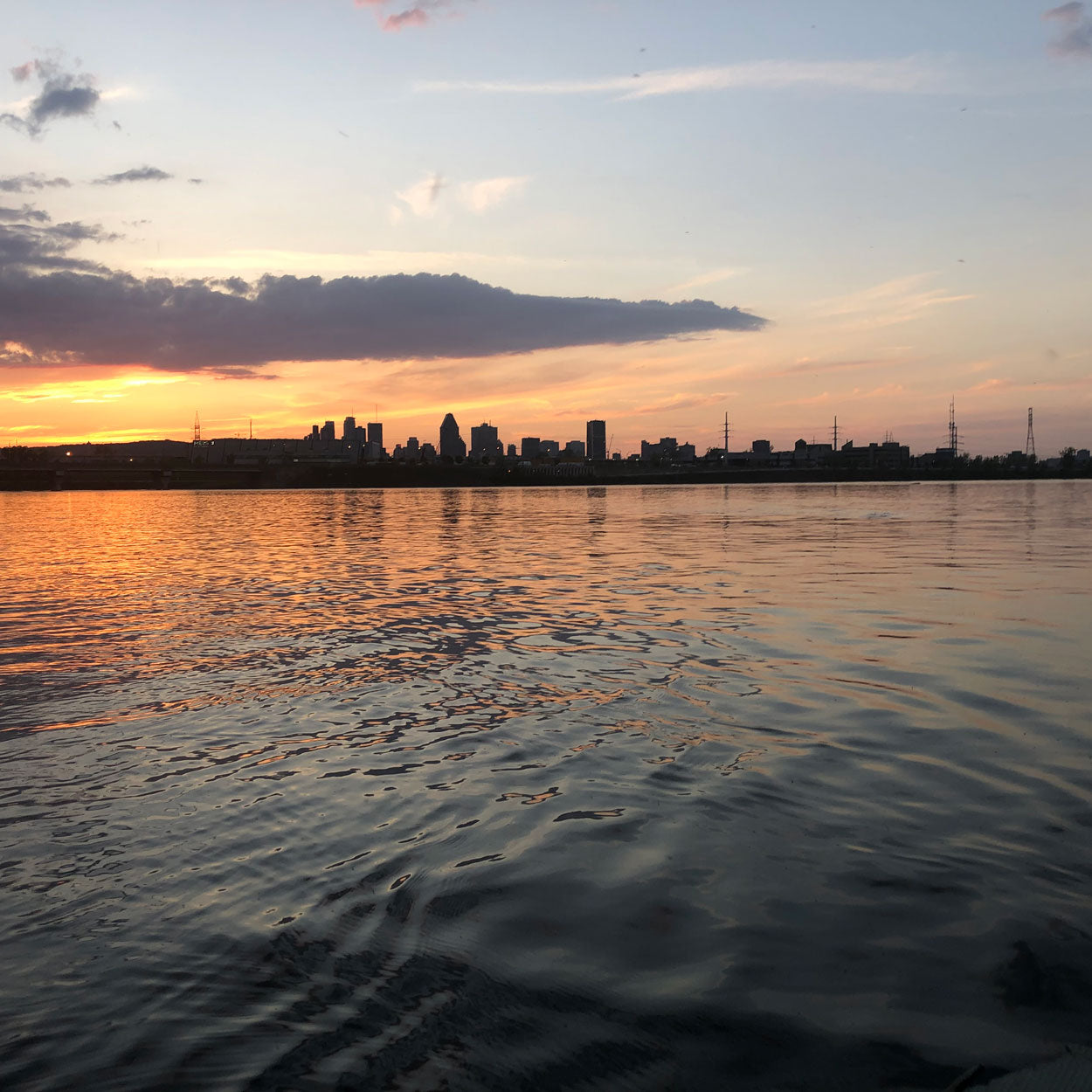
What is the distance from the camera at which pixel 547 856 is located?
7.46 m

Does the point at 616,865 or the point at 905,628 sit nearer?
the point at 616,865

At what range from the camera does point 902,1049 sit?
4.80 meters

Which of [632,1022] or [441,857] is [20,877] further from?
[632,1022]

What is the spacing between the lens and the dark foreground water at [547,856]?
4.95 meters

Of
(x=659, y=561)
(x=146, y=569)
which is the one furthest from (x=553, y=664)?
(x=146, y=569)

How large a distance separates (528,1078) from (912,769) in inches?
246

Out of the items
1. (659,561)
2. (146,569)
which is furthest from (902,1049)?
(146,569)

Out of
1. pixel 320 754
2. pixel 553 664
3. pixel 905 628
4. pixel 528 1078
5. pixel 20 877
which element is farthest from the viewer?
pixel 905 628

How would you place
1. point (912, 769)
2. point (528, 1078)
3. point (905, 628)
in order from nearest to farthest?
point (528, 1078) → point (912, 769) → point (905, 628)

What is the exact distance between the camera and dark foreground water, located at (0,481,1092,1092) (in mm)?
4945

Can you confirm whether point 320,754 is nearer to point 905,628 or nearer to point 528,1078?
point 528,1078

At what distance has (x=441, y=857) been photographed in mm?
7402

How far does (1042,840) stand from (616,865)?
3.52 m

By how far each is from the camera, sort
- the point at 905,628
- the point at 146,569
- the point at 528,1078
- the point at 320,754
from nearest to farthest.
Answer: the point at 528,1078 < the point at 320,754 < the point at 905,628 < the point at 146,569
